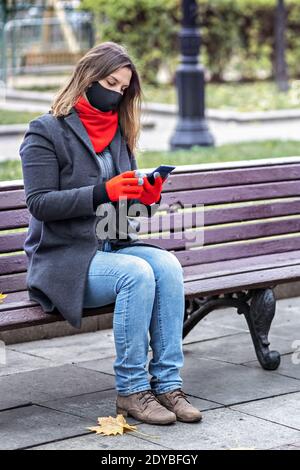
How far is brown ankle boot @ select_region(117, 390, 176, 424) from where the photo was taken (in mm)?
4297

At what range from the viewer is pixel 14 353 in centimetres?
544

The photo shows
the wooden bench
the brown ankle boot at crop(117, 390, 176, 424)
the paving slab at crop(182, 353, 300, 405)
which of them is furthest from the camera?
the wooden bench

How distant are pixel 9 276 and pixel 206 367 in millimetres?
993

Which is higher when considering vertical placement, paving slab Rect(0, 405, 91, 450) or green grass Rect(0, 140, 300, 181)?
paving slab Rect(0, 405, 91, 450)

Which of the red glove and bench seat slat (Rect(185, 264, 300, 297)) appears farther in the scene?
bench seat slat (Rect(185, 264, 300, 297))

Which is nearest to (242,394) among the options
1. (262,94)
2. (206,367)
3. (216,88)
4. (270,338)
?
(206,367)

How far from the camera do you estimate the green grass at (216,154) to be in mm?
9826

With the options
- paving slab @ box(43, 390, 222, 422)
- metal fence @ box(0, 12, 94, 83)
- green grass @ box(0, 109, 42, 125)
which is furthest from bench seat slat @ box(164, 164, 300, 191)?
metal fence @ box(0, 12, 94, 83)

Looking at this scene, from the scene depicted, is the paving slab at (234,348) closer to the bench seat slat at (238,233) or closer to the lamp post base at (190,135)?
the bench seat slat at (238,233)

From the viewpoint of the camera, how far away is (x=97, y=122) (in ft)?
15.0

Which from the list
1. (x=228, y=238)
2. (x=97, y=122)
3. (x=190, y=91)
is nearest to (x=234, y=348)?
(x=228, y=238)

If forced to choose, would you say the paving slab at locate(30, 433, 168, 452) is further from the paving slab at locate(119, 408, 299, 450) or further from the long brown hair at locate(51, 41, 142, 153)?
the long brown hair at locate(51, 41, 142, 153)

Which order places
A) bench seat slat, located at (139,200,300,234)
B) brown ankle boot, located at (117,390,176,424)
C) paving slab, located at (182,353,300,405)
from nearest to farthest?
brown ankle boot, located at (117,390,176,424) < paving slab, located at (182,353,300,405) < bench seat slat, located at (139,200,300,234)

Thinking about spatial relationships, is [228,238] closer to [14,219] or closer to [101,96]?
[14,219]
